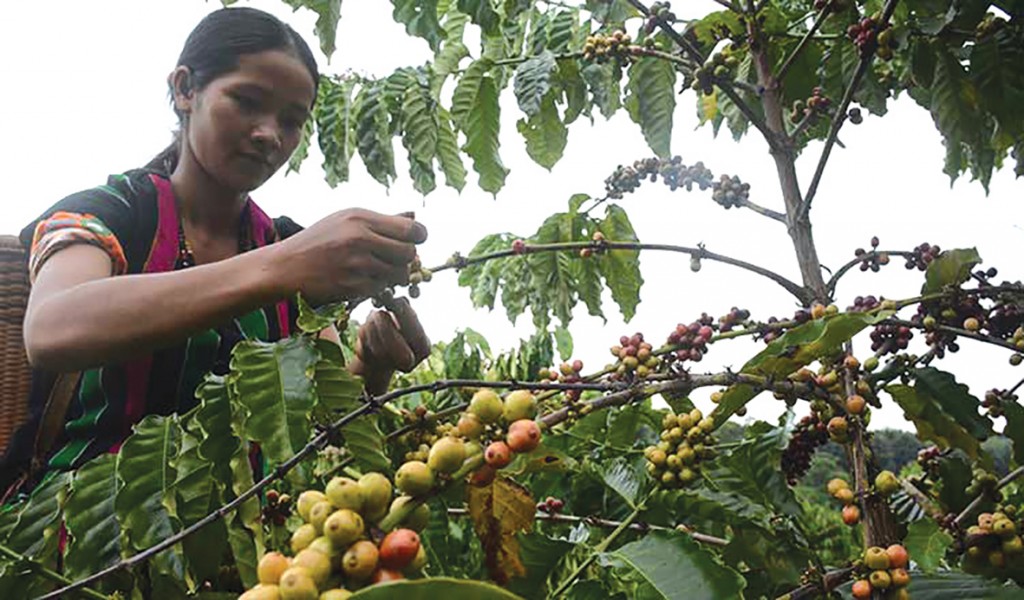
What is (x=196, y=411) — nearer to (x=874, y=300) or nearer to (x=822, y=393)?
(x=822, y=393)

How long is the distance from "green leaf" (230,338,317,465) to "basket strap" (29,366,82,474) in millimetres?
749

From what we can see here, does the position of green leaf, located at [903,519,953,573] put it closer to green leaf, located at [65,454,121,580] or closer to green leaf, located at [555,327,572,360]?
green leaf, located at [65,454,121,580]

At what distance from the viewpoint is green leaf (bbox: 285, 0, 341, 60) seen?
1846 mm

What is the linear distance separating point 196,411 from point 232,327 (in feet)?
2.70

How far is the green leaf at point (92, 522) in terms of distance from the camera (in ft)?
3.22

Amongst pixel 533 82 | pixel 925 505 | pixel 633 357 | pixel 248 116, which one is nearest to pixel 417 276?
pixel 633 357

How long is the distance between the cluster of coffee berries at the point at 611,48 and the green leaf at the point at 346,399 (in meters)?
1.21

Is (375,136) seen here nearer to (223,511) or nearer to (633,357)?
(633,357)

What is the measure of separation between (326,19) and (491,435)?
4.36 ft

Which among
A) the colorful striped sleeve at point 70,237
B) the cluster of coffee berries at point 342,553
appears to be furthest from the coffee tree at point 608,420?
the colorful striped sleeve at point 70,237

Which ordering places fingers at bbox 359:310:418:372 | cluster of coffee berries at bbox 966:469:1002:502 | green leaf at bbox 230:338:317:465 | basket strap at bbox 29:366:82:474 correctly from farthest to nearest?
fingers at bbox 359:310:418:372 → basket strap at bbox 29:366:82:474 → cluster of coffee berries at bbox 966:469:1002:502 → green leaf at bbox 230:338:317:465

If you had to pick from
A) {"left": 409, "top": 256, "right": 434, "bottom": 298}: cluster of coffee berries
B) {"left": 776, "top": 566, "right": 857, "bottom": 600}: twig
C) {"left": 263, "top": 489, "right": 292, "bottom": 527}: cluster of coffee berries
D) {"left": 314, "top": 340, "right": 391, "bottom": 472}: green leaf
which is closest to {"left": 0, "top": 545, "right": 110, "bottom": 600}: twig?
{"left": 263, "top": 489, "right": 292, "bottom": 527}: cluster of coffee berries

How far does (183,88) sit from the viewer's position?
6.36ft

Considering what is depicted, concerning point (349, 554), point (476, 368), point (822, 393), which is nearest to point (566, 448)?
point (822, 393)
